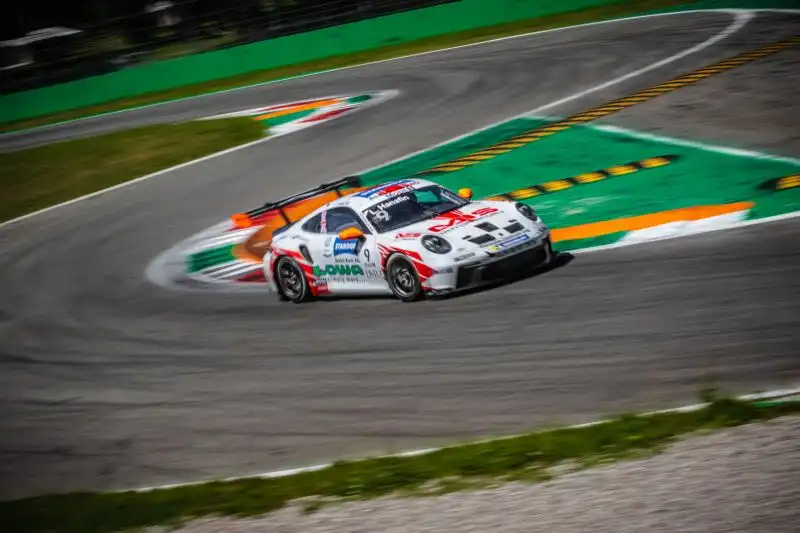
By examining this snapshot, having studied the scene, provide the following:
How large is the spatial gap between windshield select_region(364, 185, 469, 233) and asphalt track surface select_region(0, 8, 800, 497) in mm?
905

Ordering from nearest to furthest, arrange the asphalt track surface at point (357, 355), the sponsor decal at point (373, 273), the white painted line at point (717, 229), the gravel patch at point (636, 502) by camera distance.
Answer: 1. the gravel patch at point (636, 502)
2. the asphalt track surface at point (357, 355)
3. the white painted line at point (717, 229)
4. the sponsor decal at point (373, 273)

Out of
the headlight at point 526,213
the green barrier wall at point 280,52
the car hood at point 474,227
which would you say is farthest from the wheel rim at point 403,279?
the green barrier wall at point 280,52

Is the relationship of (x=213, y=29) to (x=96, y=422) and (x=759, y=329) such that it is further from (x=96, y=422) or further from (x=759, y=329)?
(x=759, y=329)

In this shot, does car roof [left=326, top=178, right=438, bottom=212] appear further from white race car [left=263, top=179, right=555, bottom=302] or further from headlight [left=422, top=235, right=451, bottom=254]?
headlight [left=422, top=235, right=451, bottom=254]

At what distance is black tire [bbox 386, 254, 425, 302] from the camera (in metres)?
11.6

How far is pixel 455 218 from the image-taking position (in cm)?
1195

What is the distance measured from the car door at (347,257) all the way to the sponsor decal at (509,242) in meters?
1.33

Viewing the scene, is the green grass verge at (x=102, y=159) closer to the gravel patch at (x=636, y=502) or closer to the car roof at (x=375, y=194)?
the car roof at (x=375, y=194)

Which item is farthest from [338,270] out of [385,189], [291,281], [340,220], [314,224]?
[385,189]

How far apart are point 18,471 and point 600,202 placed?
26.4 ft

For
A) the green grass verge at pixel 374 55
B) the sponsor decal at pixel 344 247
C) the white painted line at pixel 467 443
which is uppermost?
the green grass verge at pixel 374 55

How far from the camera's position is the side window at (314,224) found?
13.0 meters

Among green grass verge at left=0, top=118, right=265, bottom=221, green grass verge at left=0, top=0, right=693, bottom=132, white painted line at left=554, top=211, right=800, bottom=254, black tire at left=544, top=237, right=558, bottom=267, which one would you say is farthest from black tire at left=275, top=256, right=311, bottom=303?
green grass verge at left=0, top=0, right=693, bottom=132

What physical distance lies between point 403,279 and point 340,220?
1.32m
